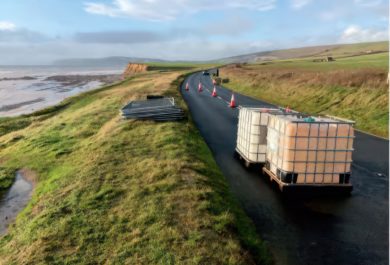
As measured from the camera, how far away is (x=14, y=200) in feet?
39.7

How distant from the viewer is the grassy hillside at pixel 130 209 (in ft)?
23.9

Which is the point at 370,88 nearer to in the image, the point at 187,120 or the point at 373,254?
the point at 187,120

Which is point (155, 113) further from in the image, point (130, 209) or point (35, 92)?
point (35, 92)

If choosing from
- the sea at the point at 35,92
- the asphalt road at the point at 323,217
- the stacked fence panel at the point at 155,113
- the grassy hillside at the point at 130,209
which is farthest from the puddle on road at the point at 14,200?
the sea at the point at 35,92

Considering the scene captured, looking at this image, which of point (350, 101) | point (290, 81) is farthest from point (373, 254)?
point (290, 81)

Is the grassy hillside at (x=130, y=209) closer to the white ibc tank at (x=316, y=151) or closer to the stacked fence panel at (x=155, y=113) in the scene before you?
the white ibc tank at (x=316, y=151)

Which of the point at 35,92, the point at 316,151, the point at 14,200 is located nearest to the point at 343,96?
the point at 316,151

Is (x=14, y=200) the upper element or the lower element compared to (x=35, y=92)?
upper

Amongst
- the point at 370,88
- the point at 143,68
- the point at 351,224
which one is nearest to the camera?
the point at 351,224

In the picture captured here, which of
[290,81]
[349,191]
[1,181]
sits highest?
[290,81]

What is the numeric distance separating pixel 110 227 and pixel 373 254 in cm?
550

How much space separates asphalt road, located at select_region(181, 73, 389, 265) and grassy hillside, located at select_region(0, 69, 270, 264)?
0.55m

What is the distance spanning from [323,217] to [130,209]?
4794mm

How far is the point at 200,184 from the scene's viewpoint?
1063 centimetres
